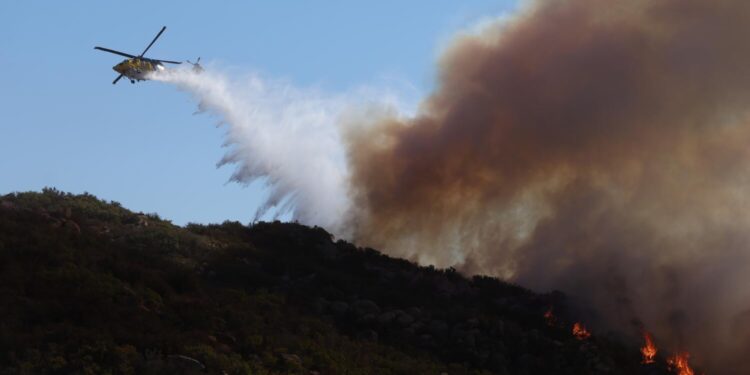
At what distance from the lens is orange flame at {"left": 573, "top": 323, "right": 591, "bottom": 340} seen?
1779 inches

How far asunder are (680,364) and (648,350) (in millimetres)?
1419

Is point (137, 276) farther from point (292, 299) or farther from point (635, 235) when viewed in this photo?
point (635, 235)

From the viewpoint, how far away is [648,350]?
45.9 meters

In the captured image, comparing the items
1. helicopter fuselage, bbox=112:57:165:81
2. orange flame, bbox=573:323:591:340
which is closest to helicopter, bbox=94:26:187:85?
helicopter fuselage, bbox=112:57:165:81

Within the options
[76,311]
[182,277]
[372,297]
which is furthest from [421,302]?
[76,311]

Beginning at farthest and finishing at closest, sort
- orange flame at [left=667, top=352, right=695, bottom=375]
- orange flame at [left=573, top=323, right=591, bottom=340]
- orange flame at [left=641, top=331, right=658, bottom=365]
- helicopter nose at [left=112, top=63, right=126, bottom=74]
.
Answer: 1. helicopter nose at [left=112, top=63, right=126, bottom=74]
2. orange flame at [left=573, top=323, right=591, bottom=340]
3. orange flame at [left=641, top=331, right=658, bottom=365]
4. orange flame at [left=667, top=352, right=695, bottom=375]

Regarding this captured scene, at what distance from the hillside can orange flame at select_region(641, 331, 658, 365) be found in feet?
1.69

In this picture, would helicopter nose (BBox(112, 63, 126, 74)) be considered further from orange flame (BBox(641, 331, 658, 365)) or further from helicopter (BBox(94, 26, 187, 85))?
orange flame (BBox(641, 331, 658, 365))

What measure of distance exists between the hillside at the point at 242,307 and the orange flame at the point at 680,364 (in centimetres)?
117

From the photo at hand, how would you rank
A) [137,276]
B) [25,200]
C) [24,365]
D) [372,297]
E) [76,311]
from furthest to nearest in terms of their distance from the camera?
[25,200] < [372,297] < [137,276] < [76,311] < [24,365]

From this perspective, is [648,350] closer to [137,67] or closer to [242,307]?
[242,307]

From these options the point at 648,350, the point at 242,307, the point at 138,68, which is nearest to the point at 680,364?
the point at 648,350

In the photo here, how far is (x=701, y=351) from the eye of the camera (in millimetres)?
48625

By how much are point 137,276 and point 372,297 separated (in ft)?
37.7
